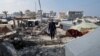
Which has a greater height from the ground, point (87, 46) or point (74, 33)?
point (87, 46)

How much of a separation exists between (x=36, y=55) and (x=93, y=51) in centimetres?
1109

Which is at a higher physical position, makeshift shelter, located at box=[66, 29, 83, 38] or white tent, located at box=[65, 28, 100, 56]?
white tent, located at box=[65, 28, 100, 56]

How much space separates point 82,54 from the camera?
2988mm

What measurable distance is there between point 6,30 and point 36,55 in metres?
15.5

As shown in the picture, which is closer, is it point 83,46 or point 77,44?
point 83,46

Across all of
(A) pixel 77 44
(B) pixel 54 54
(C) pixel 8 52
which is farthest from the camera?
(B) pixel 54 54

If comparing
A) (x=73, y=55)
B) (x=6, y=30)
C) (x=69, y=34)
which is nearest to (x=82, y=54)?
(x=73, y=55)

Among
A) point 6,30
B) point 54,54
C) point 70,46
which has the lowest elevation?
point 6,30

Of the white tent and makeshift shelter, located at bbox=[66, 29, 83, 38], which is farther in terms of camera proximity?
makeshift shelter, located at bbox=[66, 29, 83, 38]

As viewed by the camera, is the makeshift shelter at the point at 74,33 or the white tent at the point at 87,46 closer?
the white tent at the point at 87,46

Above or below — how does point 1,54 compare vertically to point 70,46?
below

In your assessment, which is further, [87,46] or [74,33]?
[74,33]

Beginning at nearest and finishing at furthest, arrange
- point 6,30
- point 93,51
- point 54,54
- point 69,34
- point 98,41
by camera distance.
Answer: point 93,51
point 98,41
point 54,54
point 69,34
point 6,30

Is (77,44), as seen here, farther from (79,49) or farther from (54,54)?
(54,54)
